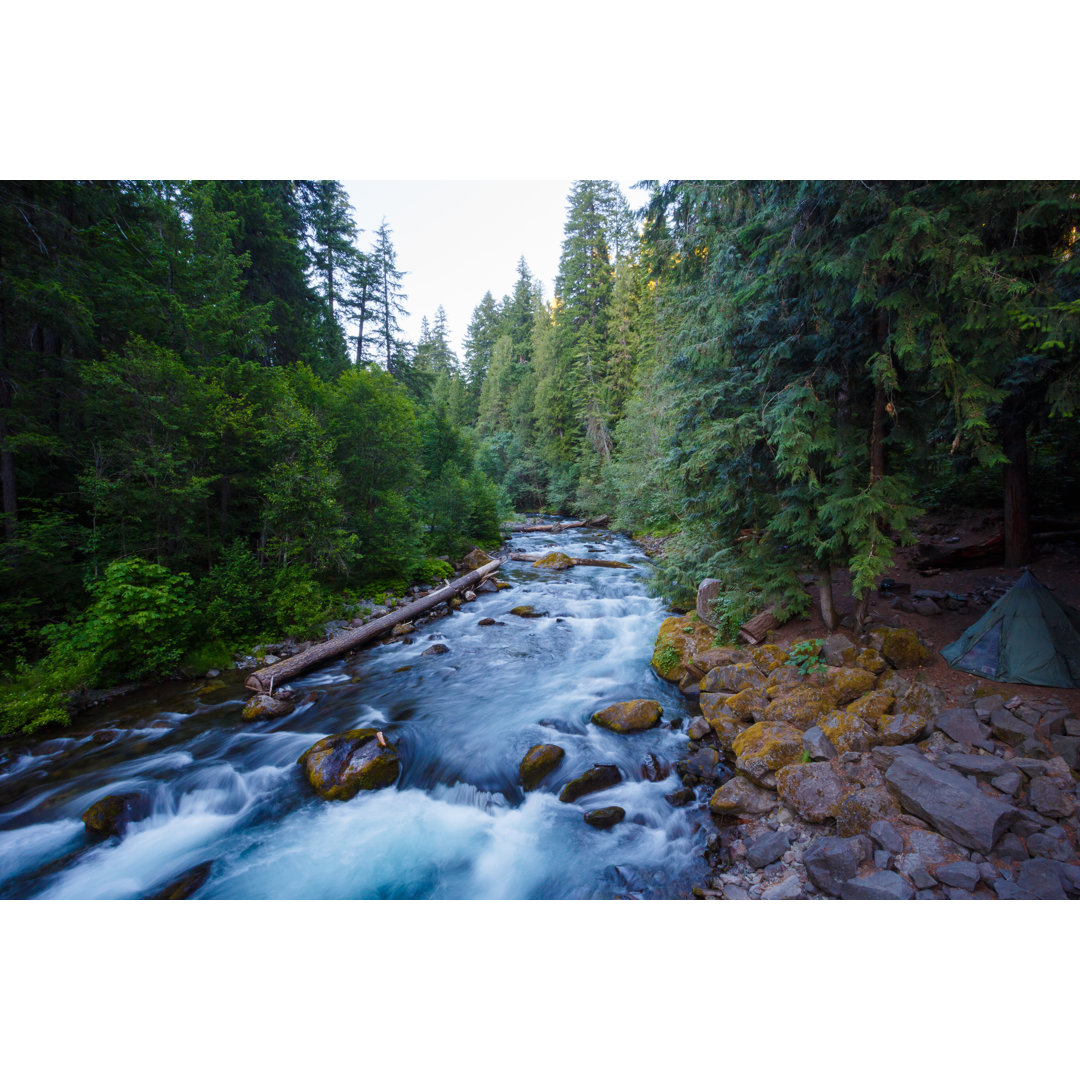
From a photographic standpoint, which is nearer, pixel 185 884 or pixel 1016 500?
pixel 185 884

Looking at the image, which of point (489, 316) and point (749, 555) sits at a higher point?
point (489, 316)

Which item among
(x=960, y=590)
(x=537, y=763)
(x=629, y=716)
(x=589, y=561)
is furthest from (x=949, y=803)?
(x=589, y=561)

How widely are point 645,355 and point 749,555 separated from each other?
15502mm

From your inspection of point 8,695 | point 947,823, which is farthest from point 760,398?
point 8,695

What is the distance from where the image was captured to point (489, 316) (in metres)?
51.6

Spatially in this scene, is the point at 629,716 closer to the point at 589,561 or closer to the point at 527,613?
the point at 527,613

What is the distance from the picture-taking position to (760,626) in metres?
6.84

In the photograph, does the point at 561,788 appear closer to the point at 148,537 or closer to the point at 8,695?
the point at 8,695

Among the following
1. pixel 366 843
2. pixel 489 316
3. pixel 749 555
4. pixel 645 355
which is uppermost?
pixel 489 316

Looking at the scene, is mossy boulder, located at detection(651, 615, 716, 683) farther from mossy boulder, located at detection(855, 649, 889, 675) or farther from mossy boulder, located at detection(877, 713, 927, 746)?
mossy boulder, located at detection(877, 713, 927, 746)

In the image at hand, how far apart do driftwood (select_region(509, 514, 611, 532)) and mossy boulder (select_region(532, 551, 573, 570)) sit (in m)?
8.86

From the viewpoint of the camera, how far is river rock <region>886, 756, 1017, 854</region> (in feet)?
10.7

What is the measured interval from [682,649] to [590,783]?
3.28 m

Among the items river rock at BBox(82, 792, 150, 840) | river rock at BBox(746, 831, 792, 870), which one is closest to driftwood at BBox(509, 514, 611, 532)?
river rock at BBox(82, 792, 150, 840)
